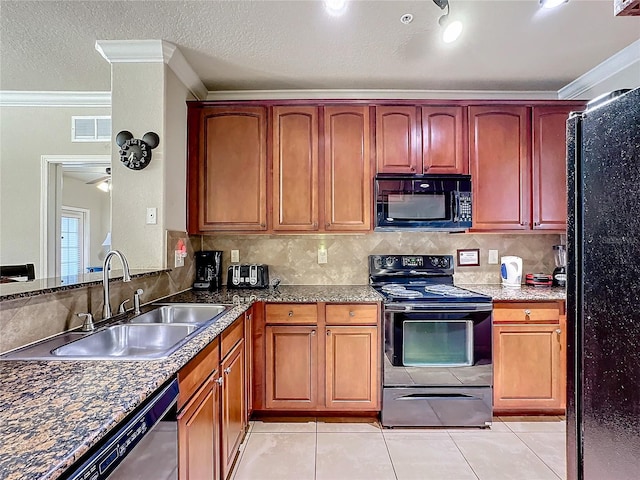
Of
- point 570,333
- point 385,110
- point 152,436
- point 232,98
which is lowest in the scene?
point 152,436

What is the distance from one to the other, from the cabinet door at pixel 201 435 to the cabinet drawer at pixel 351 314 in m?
1.02

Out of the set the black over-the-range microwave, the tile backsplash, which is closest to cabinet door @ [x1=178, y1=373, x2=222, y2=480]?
the tile backsplash

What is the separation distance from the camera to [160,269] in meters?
2.35

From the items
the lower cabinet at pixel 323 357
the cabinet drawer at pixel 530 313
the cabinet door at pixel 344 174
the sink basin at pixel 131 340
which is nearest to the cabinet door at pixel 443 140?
the cabinet door at pixel 344 174

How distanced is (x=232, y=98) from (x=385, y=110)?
129 cm

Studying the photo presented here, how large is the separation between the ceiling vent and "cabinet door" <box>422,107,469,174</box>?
8.81 feet

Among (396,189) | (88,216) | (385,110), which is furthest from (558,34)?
(88,216)

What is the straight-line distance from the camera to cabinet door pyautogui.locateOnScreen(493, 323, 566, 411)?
98.3 inches

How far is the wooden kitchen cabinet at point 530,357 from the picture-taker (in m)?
2.50

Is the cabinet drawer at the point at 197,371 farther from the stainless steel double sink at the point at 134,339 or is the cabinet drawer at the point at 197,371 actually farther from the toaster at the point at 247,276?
the toaster at the point at 247,276

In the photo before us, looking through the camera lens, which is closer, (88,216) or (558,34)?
(558,34)

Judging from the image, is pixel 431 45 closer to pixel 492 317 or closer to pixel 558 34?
pixel 558 34

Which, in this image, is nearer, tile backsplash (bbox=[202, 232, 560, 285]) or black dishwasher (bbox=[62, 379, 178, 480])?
black dishwasher (bbox=[62, 379, 178, 480])

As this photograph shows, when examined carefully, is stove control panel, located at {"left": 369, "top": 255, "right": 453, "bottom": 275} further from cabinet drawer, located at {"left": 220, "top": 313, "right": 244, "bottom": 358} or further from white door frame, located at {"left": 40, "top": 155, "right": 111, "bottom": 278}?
white door frame, located at {"left": 40, "top": 155, "right": 111, "bottom": 278}
